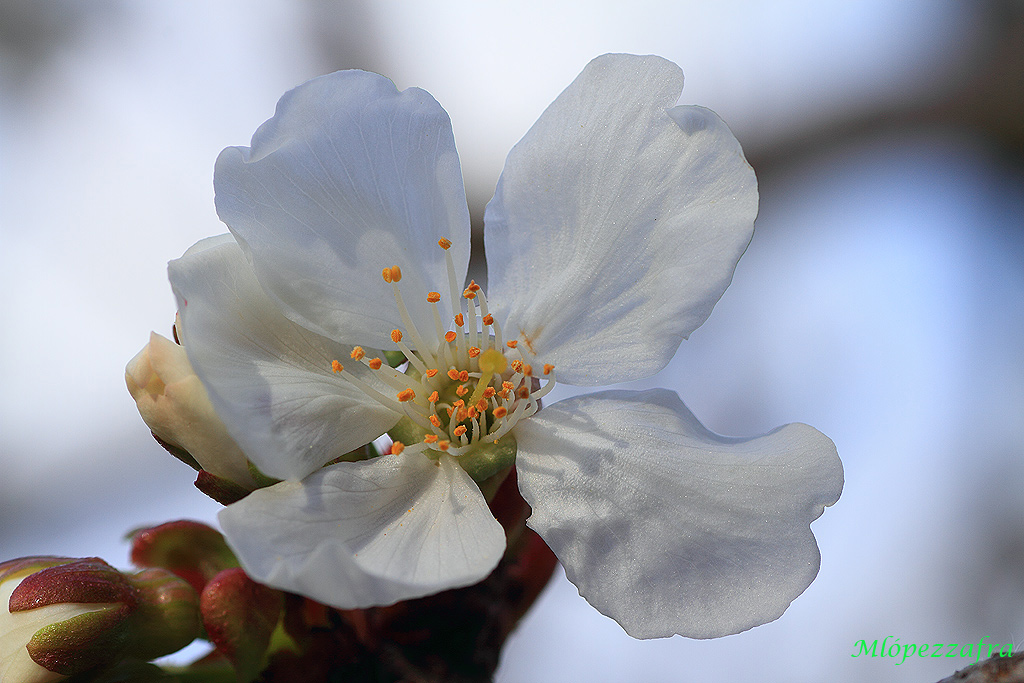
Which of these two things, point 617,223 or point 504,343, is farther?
point 504,343

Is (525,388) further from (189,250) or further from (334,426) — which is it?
(189,250)

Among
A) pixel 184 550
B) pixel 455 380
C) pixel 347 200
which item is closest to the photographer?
pixel 347 200

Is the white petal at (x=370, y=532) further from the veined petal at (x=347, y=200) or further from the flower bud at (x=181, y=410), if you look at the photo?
the veined petal at (x=347, y=200)

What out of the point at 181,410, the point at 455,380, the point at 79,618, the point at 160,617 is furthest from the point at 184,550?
the point at 455,380

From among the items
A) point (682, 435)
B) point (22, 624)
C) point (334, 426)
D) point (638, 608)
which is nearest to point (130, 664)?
point (22, 624)

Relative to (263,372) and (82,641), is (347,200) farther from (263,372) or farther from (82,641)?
(82,641)

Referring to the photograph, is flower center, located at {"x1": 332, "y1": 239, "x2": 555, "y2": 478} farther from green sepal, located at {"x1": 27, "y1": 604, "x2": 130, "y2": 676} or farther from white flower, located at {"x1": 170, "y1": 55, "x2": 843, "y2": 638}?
green sepal, located at {"x1": 27, "y1": 604, "x2": 130, "y2": 676}

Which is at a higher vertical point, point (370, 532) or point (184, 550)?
point (370, 532)
